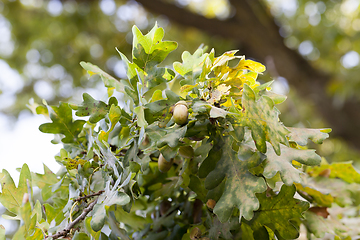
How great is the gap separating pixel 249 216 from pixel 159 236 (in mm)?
129

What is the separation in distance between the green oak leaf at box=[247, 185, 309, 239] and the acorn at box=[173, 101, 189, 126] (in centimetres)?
10

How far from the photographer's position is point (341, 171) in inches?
15.3

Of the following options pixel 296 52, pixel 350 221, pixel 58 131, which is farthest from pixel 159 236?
pixel 296 52

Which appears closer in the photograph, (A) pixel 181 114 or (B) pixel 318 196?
(A) pixel 181 114

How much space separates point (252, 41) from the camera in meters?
2.11

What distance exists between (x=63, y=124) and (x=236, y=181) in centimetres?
19

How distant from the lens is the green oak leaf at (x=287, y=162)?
0.22 m

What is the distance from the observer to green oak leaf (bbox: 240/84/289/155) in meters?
0.22

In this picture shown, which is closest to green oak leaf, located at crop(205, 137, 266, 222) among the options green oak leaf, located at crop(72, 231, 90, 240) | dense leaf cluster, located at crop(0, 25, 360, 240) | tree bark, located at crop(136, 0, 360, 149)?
dense leaf cluster, located at crop(0, 25, 360, 240)

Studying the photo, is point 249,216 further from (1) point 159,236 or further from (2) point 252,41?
(2) point 252,41

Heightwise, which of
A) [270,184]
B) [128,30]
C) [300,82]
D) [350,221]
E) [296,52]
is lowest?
[128,30]

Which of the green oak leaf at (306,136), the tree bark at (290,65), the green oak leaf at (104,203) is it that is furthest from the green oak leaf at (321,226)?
the tree bark at (290,65)

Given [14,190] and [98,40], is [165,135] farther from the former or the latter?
[98,40]

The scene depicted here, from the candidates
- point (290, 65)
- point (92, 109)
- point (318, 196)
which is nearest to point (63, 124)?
point (92, 109)
